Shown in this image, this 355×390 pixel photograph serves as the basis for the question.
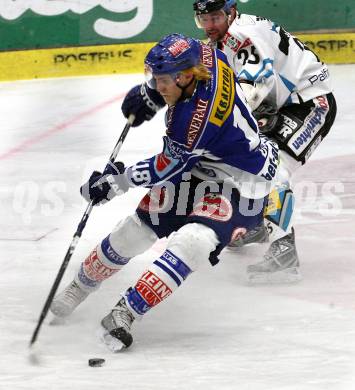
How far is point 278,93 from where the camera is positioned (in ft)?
17.2

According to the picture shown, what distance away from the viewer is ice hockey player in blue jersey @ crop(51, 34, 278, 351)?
160 inches

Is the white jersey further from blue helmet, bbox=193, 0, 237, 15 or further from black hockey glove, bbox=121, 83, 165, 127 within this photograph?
black hockey glove, bbox=121, 83, 165, 127

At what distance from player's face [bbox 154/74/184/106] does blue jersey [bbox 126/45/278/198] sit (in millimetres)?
31

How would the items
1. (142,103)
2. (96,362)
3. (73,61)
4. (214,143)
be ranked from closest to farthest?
Result: (96,362)
(214,143)
(142,103)
(73,61)

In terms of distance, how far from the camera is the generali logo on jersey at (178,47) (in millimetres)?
4086

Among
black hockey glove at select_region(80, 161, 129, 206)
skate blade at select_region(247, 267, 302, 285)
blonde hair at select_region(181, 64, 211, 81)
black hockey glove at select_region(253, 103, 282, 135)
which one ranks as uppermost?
blonde hair at select_region(181, 64, 211, 81)

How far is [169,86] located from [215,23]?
1192 millimetres

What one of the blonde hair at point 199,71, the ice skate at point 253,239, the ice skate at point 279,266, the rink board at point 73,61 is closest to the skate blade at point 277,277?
the ice skate at point 279,266

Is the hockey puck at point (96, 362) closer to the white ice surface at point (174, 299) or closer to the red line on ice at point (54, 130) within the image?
the white ice surface at point (174, 299)

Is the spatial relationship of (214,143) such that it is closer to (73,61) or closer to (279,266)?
(279,266)

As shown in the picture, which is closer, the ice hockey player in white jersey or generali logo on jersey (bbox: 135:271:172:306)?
generali logo on jersey (bbox: 135:271:172:306)

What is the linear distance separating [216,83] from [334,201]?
229cm

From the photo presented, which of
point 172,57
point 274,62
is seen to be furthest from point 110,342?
point 274,62

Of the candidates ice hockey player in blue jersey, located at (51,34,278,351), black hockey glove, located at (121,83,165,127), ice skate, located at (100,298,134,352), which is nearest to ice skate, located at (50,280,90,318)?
ice hockey player in blue jersey, located at (51,34,278,351)
